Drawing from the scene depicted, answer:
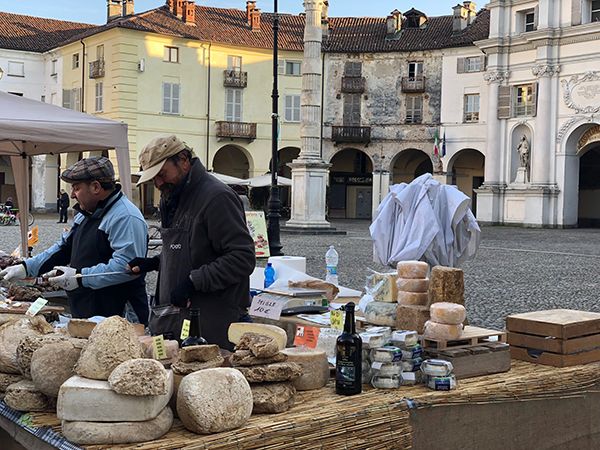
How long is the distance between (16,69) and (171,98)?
39.3 feet

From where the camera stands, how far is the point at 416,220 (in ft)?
19.9

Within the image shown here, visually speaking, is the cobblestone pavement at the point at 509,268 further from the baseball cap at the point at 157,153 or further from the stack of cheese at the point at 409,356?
the baseball cap at the point at 157,153

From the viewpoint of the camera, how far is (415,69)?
42.6 m

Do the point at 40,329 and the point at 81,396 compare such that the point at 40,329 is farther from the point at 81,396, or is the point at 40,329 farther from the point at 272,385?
the point at 272,385

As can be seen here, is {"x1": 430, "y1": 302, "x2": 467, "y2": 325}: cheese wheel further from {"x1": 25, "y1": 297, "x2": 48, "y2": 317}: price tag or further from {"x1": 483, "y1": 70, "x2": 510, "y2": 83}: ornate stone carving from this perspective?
{"x1": 483, "y1": 70, "x2": 510, "y2": 83}: ornate stone carving

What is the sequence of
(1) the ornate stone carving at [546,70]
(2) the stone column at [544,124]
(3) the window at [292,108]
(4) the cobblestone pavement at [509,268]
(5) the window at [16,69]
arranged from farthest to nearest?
(5) the window at [16,69] < (3) the window at [292,108] < (2) the stone column at [544,124] < (1) the ornate stone carving at [546,70] < (4) the cobblestone pavement at [509,268]

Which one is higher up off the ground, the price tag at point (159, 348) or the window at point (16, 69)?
the window at point (16, 69)

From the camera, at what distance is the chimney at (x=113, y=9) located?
45.2 meters

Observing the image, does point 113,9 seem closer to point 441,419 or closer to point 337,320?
point 337,320

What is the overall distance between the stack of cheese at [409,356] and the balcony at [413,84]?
3986 cm

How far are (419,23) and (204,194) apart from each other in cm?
4383

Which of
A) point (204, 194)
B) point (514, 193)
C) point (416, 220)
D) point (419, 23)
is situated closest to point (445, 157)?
point (514, 193)

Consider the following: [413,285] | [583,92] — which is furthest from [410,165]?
[413,285]

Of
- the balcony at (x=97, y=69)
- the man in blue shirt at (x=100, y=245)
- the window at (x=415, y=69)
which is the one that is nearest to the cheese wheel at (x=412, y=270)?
Answer: the man in blue shirt at (x=100, y=245)
